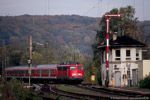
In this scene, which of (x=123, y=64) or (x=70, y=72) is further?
(x=70, y=72)

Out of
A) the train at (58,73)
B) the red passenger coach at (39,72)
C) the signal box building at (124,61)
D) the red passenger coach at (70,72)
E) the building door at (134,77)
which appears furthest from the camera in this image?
the red passenger coach at (39,72)

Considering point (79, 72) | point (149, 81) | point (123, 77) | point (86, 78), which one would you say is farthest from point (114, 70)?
point (86, 78)

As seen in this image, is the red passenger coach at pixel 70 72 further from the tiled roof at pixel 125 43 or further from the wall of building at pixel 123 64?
the tiled roof at pixel 125 43

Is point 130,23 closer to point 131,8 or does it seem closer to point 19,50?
point 131,8

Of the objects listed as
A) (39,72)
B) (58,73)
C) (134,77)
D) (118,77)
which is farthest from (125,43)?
(39,72)

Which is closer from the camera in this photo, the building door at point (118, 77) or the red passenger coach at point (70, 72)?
the building door at point (118, 77)

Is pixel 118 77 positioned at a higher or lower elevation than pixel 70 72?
lower

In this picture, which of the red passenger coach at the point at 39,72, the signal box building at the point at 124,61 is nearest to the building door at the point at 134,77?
the signal box building at the point at 124,61

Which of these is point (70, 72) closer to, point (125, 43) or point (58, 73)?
point (58, 73)

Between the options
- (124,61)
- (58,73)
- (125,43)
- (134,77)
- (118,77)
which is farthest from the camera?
(58,73)

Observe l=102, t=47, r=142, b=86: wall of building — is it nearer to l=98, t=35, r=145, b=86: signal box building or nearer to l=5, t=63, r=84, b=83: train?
l=98, t=35, r=145, b=86: signal box building

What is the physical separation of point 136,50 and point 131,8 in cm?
3968

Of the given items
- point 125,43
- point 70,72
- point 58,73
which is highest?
point 125,43

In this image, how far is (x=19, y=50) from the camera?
113 metres
